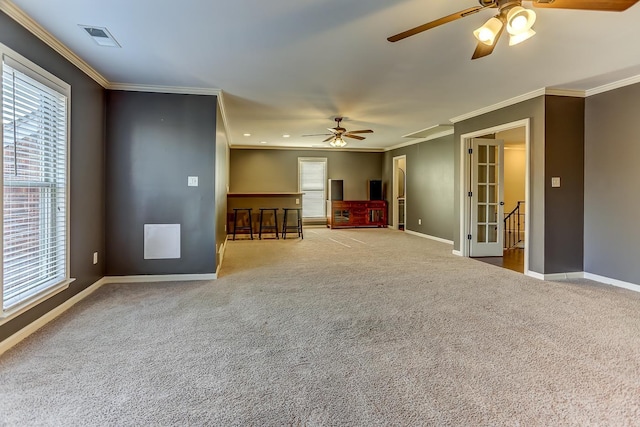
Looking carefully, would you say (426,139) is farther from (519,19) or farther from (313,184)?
(519,19)

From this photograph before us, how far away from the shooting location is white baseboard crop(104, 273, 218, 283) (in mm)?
3912

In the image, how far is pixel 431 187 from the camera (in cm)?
Result: 757

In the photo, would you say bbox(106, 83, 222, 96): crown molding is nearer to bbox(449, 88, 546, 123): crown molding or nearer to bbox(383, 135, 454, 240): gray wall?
bbox(449, 88, 546, 123): crown molding

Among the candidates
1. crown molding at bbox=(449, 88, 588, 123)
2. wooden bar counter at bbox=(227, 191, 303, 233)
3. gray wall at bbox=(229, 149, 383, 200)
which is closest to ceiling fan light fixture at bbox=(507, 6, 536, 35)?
crown molding at bbox=(449, 88, 588, 123)

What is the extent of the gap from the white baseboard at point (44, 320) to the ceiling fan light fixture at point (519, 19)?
12.1ft

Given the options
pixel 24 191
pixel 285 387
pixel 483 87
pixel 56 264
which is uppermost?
pixel 483 87

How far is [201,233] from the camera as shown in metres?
4.06

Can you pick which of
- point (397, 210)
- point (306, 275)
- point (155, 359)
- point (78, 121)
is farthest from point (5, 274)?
point (397, 210)

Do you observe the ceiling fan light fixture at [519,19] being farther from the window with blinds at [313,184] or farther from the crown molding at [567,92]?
the window with blinds at [313,184]

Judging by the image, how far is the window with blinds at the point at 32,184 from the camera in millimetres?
2273

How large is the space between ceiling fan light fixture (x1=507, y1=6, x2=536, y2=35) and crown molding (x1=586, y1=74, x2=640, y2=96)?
283 cm

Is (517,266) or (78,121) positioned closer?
(78,121)

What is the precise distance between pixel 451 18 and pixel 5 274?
325cm

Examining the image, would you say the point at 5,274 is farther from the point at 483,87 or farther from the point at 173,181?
the point at 483,87
